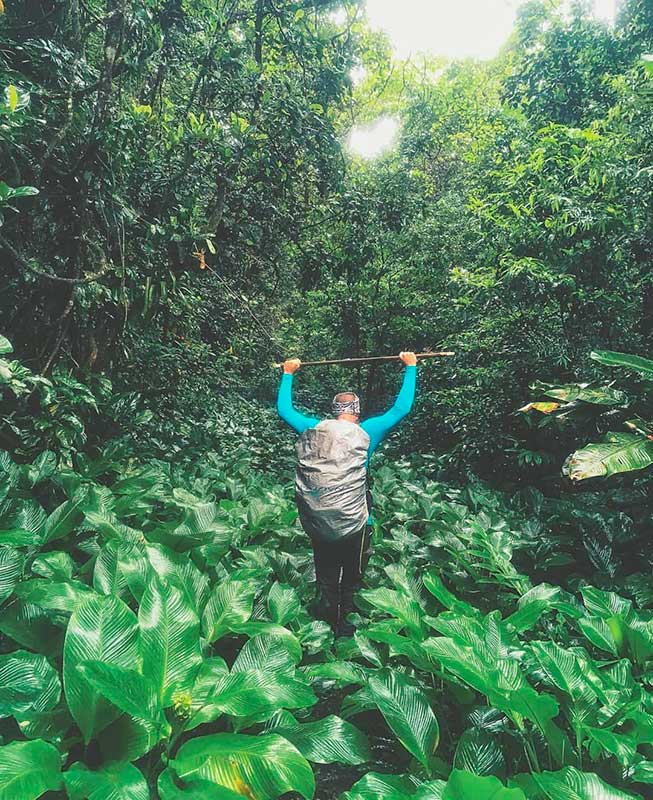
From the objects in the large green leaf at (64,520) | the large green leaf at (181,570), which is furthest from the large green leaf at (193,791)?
the large green leaf at (64,520)

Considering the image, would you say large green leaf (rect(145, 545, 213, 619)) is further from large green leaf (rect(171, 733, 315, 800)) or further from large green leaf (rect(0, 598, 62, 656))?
large green leaf (rect(171, 733, 315, 800))

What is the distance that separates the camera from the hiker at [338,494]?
2916mm

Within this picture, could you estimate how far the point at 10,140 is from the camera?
3.15 metres

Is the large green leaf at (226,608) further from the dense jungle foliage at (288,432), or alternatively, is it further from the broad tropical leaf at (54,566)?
the broad tropical leaf at (54,566)

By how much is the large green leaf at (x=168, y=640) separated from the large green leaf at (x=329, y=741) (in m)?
0.39

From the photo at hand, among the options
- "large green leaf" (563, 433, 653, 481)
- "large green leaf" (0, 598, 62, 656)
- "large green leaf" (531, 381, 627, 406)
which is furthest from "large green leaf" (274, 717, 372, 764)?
"large green leaf" (531, 381, 627, 406)

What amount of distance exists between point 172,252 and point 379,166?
709 centimetres

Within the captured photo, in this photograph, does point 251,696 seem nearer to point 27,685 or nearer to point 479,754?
point 27,685

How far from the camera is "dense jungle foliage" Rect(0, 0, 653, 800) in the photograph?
1.61 metres

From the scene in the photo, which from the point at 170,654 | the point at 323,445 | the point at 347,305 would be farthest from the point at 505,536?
the point at 347,305

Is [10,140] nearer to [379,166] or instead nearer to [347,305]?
[347,305]

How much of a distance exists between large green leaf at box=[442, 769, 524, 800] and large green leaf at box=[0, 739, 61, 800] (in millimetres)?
989

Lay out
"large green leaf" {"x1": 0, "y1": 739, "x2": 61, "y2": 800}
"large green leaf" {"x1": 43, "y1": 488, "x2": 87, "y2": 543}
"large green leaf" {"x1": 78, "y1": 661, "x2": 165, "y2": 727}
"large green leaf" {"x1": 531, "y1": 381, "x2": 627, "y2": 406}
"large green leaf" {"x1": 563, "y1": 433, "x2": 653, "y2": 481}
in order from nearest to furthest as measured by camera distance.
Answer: "large green leaf" {"x1": 0, "y1": 739, "x2": 61, "y2": 800}
"large green leaf" {"x1": 78, "y1": 661, "x2": 165, "y2": 727}
"large green leaf" {"x1": 43, "y1": 488, "x2": 87, "y2": 543}
"large green leaf" {"x1": 563, "y1": 433, "x2": 653, "y2": 481}
"large green leaf" {"x1": 531, "y1": 381, "x2": 627, "y2": 406}

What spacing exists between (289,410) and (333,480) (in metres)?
0.72
